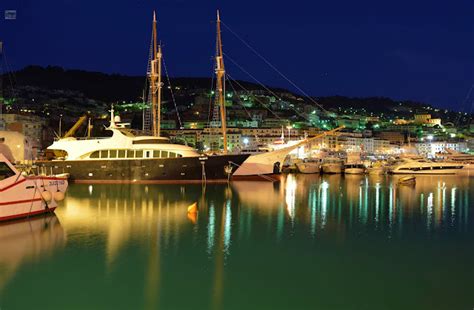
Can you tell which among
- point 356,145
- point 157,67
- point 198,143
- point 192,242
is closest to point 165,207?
point 192,242

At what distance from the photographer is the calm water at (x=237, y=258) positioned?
33.9 feet

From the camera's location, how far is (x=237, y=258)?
44.6ft

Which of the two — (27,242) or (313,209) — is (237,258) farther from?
(313,209)

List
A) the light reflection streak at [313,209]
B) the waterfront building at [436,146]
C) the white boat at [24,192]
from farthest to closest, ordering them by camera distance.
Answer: the waterfront building at [436,146] → the light reflection streak at [313,209] → the white boat at [24,192]

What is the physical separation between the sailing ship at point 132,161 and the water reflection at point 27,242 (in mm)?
A: 16773

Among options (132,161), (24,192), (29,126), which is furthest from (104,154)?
(29,126)

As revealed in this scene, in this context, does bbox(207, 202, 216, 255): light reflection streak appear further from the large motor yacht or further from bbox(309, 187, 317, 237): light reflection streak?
the large motor yacht

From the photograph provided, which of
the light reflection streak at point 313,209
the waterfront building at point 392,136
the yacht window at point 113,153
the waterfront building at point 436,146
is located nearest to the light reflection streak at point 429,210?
the light reflection streak at point 313,209

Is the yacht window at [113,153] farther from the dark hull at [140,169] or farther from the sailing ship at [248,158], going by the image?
the sailing ship at [248,158]

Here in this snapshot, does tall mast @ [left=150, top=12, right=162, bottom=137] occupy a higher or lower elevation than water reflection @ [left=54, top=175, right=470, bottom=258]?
higher

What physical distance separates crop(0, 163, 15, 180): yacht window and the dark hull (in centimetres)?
1844

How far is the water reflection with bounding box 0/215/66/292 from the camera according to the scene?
41.6 feet

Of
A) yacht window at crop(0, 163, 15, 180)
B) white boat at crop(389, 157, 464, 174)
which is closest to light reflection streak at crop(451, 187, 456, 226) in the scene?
yacht window at crop(0, 163, 15, 180)

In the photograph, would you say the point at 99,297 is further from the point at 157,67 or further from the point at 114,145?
the point at 157,67
